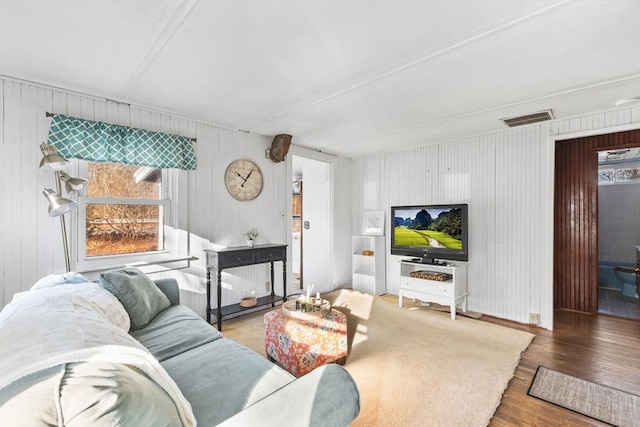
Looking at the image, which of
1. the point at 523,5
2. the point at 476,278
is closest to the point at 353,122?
the point at 523,5

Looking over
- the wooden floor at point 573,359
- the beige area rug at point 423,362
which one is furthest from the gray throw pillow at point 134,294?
the wooden floor at point 573,359

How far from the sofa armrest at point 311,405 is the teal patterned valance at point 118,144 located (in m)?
2.62

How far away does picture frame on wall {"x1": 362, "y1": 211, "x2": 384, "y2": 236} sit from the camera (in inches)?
187

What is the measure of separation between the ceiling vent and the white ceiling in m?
0.11

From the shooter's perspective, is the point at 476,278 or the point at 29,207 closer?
the point at 29,207

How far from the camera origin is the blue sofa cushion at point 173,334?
172 cm

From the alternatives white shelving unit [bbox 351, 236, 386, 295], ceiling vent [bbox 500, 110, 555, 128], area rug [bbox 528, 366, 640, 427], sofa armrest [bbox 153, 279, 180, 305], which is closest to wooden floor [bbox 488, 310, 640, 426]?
area rug [bbox 528, 366, 640, 427]

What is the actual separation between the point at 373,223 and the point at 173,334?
353 centimetres

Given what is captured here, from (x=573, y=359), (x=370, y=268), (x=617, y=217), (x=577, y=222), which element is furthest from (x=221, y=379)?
(x=617, y=217)

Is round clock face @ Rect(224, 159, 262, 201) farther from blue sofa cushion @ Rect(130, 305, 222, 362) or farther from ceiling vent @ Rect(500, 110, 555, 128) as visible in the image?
ceiling vent @ Rect(500, 110, 555, 128)

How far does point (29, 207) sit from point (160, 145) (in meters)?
1.13

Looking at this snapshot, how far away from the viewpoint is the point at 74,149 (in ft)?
8.00

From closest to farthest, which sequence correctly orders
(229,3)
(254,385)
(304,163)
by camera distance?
(254,385) < (229,3) < (304,163)

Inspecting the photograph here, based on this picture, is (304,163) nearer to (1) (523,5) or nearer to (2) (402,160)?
(2) (402,160)
